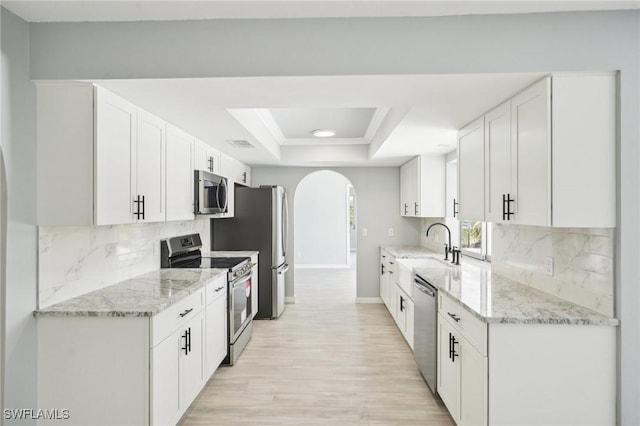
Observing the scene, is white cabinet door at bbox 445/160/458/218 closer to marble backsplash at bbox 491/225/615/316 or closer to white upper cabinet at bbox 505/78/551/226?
marble backsplash at bbox 491/225/615/316

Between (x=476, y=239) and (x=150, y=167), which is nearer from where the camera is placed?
(x=150, y=167)

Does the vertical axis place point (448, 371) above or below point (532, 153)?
below

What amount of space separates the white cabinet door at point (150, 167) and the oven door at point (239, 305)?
1.09m

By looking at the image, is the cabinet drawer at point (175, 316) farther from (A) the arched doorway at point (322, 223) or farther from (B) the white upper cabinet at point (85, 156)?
(A) the arched doorway at point (322, 223)

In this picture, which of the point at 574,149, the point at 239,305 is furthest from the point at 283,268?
the point at 574,149

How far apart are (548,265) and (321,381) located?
2001 mm

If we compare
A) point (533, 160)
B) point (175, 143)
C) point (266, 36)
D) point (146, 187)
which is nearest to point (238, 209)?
point (175, 143)

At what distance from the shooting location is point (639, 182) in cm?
181

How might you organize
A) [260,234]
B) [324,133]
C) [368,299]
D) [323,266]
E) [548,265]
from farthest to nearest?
[323,266]
[368,299]
[260,234]
[324,133]
[548,265]

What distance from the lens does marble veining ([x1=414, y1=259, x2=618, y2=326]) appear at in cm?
188

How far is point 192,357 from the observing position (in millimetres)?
2557

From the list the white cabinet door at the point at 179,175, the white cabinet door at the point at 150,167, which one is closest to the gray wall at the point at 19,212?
the white cabinet door at the point at 150,167

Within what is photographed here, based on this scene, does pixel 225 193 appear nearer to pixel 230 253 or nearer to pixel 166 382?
pixel 230 253

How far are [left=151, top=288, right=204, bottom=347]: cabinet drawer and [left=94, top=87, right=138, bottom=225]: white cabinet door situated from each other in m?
0.65
